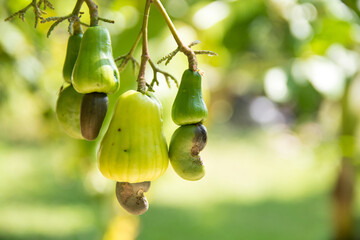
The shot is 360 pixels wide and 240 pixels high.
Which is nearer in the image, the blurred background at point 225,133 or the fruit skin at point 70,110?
the fruit skin at point 70,110

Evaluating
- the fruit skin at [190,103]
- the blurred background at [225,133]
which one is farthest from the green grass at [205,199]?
the fruit skin at [190,103]

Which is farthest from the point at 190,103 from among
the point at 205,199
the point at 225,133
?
the point at 225,133

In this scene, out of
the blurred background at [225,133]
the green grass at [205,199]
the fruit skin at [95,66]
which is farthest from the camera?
the green grass at [205,199]

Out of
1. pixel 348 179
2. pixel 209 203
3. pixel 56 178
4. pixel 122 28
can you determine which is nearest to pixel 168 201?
pixel 209 203

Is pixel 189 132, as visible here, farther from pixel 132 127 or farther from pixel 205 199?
pixel 205 199

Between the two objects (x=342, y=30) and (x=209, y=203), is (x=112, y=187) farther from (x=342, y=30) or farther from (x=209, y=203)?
(x=209, y=203)

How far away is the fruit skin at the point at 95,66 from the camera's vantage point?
667 mm

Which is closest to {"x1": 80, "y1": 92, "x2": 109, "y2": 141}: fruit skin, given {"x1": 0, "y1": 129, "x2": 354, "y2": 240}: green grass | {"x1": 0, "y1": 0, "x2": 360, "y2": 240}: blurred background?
{"x1": 0, "y1": 0, "x2": 360, "y2": 240}: blurred background

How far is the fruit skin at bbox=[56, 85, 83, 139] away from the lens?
2.43ft

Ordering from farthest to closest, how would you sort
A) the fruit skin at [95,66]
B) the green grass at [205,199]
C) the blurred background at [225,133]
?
the green grass at [205,199], the blurred background at [225,133], the fruit skin at [95,66]

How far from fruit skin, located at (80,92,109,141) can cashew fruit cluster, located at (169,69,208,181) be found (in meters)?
0.10

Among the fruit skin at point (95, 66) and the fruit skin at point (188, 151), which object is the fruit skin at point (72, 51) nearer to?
the fruit skin at point (95, 66)

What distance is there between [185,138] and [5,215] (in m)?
4.11

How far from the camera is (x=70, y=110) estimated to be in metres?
0.74
